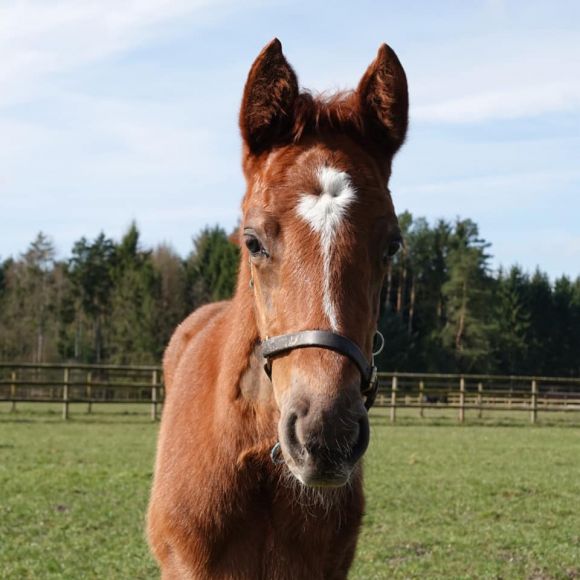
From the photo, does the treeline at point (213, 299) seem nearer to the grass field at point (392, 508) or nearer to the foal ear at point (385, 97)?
the grass field at point (392, 508)

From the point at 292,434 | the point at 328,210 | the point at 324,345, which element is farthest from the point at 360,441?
the point at 328,210

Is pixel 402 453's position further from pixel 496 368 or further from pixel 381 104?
pixel 496 368

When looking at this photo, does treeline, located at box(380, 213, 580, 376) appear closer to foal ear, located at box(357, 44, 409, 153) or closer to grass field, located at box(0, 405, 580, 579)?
grass field, located at box(0, 405, 580, 579)

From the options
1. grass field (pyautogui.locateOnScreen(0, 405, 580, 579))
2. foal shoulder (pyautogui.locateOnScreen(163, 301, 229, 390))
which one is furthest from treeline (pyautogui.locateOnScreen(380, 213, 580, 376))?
foal shoulder (pyautogui.locateOnScreen(163, 301, 229, 390))

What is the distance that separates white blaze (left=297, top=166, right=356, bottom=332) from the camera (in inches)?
106

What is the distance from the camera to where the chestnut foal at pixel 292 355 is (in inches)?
101

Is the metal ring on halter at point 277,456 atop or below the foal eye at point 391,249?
below

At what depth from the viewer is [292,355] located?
2.68 m

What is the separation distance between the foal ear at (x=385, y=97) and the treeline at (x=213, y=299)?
45869 mm

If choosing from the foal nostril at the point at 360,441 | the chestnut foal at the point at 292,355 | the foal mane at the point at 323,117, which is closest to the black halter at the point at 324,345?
the chestnut foal at the point at 292,355

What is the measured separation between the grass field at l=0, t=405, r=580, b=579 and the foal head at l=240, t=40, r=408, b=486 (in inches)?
176

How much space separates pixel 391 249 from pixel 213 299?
4805 centimetres

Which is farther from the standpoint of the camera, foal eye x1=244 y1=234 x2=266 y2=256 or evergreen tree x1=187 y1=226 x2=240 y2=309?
evergreen tree x1=187 y1=226 x2=240 y2=309

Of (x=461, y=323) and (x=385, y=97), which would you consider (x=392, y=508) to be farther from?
(x=461, y=323)
